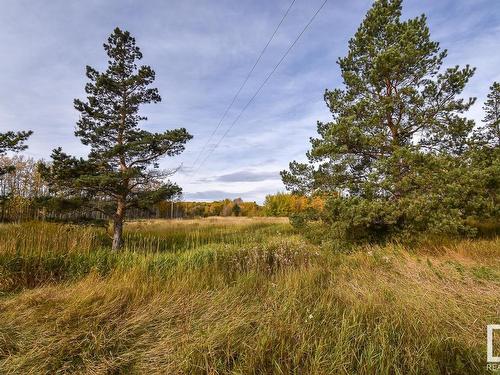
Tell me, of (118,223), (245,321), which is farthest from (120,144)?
(245,321)

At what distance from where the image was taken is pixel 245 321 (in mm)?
2992

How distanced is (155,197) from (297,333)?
7.87m

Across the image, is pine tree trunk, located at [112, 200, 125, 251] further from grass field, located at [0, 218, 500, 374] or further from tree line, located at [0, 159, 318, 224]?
grass field, located at [0, 218, 500, 374]

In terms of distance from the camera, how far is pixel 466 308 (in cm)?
343

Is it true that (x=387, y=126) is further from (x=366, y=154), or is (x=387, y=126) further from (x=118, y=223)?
(x=118, y=223)

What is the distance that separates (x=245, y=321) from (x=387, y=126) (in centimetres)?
818

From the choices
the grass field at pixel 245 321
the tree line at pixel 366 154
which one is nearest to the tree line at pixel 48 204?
the tree line at pixel 366 154

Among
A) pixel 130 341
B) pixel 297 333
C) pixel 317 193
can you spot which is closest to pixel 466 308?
pixel 297 333

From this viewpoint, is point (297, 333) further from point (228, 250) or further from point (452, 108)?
point (452, 108)

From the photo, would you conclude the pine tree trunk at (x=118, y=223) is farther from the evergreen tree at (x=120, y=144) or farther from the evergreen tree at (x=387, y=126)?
the evergreen tree at (x=387, y=126)

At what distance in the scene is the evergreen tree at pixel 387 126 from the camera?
749 centimetres

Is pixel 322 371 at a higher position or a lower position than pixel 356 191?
lower

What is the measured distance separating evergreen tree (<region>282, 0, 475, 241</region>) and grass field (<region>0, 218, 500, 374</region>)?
2.61m

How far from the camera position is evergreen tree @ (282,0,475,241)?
24.6 feet
